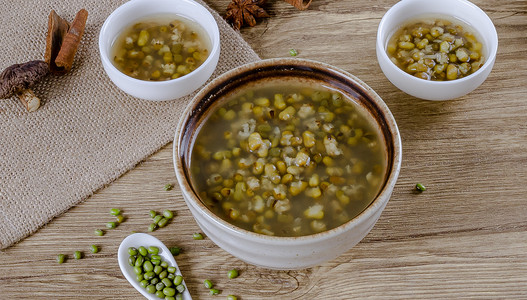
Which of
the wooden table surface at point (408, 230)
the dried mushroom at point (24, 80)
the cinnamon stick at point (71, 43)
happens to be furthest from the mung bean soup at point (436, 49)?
the dried mushroom at point (24, 80)

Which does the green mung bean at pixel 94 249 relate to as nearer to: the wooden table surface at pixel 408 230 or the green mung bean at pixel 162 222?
the wooden table surface at pixel 408 230

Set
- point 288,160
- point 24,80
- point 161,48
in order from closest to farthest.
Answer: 1. point 288,160
2. point 24,80
3. point 161,48

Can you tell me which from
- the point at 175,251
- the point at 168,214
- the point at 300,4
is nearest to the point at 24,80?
the point at 168,214

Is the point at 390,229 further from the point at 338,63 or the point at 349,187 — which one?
the point at 338,63

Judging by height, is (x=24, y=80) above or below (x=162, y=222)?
above

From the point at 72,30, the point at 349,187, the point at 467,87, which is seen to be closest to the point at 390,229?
the point at 349,187

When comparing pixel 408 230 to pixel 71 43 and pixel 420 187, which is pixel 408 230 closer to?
pixel 420 187

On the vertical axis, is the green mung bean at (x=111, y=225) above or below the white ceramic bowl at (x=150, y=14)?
below
